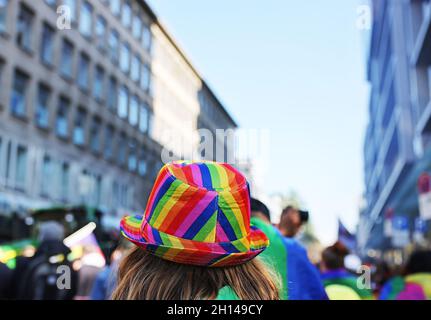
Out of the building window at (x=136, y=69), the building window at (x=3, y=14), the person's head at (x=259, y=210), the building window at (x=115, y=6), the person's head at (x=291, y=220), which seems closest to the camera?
the person's head at (x=259, y=210)

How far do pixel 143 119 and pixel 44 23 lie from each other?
20.0ft

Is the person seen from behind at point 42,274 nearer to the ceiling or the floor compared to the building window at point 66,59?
nearer to the floor

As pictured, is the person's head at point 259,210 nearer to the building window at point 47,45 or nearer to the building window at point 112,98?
the building window at point 47,45

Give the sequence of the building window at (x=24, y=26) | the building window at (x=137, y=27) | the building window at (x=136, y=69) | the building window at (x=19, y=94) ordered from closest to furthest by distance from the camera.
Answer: the building window at (x=136, y=69), the building window at (x=19, y=94), the building window at (x=24, y=26), the building window at (x=137, y=27)

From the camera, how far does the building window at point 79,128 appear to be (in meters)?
32.6

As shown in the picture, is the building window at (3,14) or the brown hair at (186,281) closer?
the brown hair at (186,281)

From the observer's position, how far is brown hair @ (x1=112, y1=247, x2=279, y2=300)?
1555 mm

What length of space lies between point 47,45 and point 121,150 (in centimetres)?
868

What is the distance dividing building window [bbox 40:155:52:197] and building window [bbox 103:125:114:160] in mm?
7132

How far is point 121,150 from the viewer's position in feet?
124

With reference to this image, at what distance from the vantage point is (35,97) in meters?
28.4

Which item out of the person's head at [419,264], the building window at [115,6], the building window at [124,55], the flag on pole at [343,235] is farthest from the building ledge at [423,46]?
the person's head at [419,264]

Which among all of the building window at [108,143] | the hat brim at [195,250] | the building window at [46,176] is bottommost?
the hat brim at [195,250]

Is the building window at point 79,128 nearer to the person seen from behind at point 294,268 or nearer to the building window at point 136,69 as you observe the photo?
the building window at point 136,69
